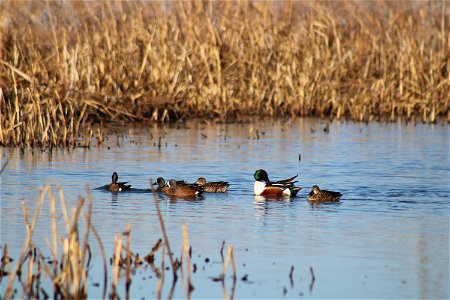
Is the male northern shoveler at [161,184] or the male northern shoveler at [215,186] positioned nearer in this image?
the male northern shoveler at [215,186]

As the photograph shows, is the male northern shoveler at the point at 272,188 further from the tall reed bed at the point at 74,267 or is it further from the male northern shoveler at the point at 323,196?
the tall reed bed at the point at 74,267

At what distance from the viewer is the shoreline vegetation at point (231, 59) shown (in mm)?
18812

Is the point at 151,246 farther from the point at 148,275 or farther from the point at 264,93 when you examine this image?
the point at 264,93

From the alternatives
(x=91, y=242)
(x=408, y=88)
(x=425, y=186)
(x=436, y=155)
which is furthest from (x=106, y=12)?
(x=91, y=242)

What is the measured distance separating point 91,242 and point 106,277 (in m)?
1.55

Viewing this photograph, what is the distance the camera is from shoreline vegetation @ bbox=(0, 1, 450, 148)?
1881 cm

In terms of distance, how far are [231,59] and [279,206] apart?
32.7 ft

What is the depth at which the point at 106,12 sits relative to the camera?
21734 millimetres

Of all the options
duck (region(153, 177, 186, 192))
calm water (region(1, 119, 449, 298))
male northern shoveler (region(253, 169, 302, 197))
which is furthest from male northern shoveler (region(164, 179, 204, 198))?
male northern shoveler (region(253, 169, 302, 197))

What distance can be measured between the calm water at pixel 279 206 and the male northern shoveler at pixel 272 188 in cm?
15

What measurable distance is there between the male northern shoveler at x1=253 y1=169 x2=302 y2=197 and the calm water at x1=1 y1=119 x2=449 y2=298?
0.50 feet

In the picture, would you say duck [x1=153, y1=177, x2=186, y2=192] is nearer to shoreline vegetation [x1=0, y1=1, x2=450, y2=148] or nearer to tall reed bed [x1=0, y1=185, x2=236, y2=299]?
tall reed bed [x1=0, y1=185, x2=236, y2=299]

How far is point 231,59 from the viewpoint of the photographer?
67.5 feet

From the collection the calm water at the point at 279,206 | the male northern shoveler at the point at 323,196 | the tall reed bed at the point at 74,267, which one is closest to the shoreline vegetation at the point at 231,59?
the calm water at the point at 279,206
